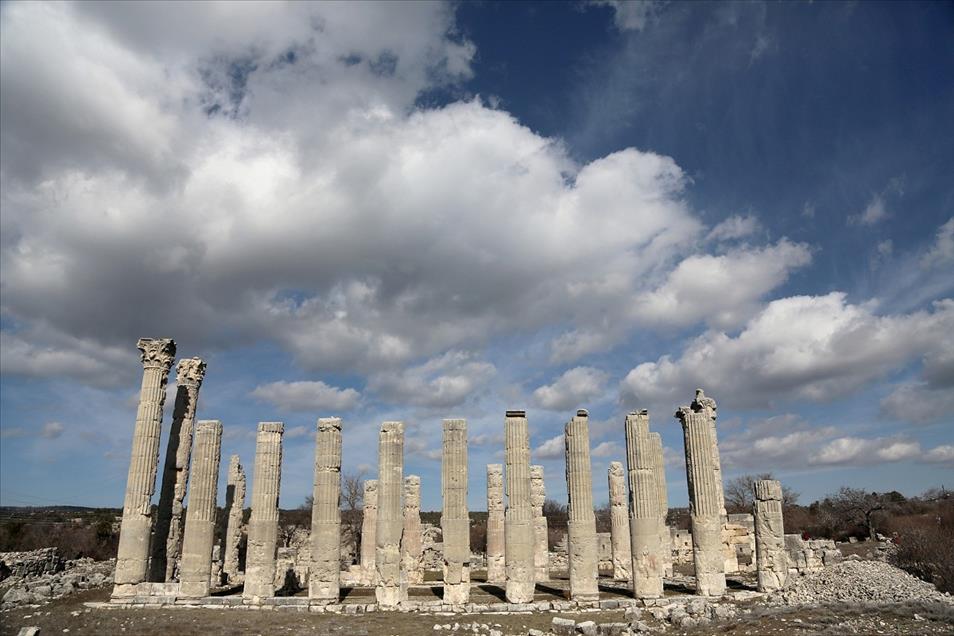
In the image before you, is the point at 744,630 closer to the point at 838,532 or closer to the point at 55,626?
the point at 55,626

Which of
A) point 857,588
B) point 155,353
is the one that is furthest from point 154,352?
point 857,588

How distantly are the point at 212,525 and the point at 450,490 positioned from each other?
8965 millimetres

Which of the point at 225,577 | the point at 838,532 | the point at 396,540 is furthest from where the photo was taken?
the point at 838,532

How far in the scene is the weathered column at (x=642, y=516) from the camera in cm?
2220

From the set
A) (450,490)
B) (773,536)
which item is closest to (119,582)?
(450,490)

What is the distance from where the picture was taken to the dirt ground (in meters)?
16.9

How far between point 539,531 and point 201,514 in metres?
16.3

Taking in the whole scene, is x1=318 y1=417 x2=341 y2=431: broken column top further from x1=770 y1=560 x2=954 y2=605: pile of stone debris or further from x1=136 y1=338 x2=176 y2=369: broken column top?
x1=770 y1=560 x2=954 y2=605: pile of stone debris

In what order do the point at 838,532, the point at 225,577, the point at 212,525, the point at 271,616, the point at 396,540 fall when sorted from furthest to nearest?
the point at 838,532
the point at 225,577
the point at 212,525
the point at 396,540
the point at 271,616

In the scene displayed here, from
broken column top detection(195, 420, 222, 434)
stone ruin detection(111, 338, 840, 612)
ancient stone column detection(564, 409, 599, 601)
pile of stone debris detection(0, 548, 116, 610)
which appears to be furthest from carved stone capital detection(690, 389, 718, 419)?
pile of stone debris detection(0, 548, 116, 610)

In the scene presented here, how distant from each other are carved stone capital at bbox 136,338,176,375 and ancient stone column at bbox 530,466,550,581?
1653 cm

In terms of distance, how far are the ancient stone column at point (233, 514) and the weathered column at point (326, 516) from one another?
8740 millimetres

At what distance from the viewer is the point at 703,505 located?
23578 mm

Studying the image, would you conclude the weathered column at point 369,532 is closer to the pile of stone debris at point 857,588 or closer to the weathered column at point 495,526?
the weathered column at point 495,526
